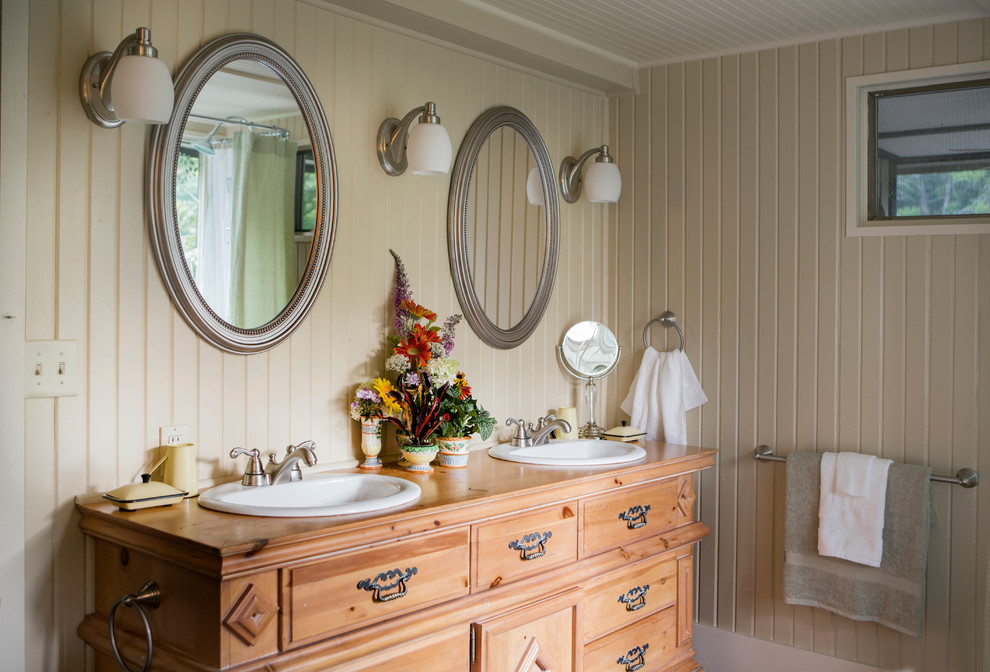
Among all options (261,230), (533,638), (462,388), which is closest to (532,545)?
(533,638)

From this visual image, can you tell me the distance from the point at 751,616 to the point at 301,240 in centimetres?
200

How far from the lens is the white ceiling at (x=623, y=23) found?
2504 mm

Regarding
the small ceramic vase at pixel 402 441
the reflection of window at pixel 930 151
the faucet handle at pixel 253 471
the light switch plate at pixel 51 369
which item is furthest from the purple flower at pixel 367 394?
the reflection of window at pixel 930 151

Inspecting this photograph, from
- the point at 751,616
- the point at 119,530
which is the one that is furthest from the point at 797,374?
the point at 119,530

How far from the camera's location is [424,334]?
7.83ft

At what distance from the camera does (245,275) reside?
2.10 m

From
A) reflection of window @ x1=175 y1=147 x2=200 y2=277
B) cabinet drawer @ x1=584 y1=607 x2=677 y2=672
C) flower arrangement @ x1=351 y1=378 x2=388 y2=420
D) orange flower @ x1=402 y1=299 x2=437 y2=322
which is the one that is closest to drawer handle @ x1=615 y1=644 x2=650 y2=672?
cabinet drawer @ x1=584 y1=607 x2=677 y2=672

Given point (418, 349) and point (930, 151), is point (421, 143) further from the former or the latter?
point (930, 151)

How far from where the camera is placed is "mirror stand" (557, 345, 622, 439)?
3029 mm

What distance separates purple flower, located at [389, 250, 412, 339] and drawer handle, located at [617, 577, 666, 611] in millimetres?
981

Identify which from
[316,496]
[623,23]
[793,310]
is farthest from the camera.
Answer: [793,310]

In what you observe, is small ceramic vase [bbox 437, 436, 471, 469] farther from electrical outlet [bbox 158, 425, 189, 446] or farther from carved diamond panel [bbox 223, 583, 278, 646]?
carved diamond panel [bbox 223, 583, 278, 646]

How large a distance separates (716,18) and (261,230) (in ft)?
5.25

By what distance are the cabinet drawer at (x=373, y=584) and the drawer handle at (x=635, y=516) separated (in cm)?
68
